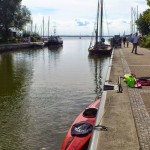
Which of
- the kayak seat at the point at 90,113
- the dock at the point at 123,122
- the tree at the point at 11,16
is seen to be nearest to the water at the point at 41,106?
the kayak seat at the point at 90,113

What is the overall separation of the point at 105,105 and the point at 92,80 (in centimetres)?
1332

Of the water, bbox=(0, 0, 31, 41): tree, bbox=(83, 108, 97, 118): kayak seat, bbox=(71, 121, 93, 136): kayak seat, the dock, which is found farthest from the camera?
bbox=(0, 0, 31, 41): tree

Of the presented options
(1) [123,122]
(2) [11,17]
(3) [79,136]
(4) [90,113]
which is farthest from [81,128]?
(2) [11,17]

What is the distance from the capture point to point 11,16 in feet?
251

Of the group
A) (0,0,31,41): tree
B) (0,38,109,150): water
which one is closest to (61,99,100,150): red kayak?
(0,38,109,150): water

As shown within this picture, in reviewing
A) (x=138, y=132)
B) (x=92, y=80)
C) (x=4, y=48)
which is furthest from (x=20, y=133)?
(x=4, y=48)

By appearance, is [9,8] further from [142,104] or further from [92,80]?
[142,104]

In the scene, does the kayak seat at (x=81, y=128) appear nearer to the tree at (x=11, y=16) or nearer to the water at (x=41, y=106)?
the water at (x=41, y=106)

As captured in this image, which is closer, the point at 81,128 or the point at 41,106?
the point at 81,128

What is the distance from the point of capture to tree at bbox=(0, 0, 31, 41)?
73750mm

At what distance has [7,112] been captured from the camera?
50.6 feet

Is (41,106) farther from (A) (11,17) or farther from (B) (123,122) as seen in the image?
(A) (11,17)

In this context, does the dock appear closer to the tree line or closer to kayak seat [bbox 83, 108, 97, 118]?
kayak seat [bbox 83, 108, 97, 118]

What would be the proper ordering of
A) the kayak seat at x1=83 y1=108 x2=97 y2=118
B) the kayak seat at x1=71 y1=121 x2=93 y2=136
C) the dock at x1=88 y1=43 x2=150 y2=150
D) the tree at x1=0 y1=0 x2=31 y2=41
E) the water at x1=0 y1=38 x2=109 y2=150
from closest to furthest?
the dock at x1=88 y1=43 x2=150 y2=150, the kayak seat at x1=71 y1=121 x2=93 y2=136, the kayak seat at x1=83 y1=108 x2=97 y2=118, the water at x1=0 y1=38 x2=109 y2=150, the tree at x1=0 y1=0 x2=31 y2=41
